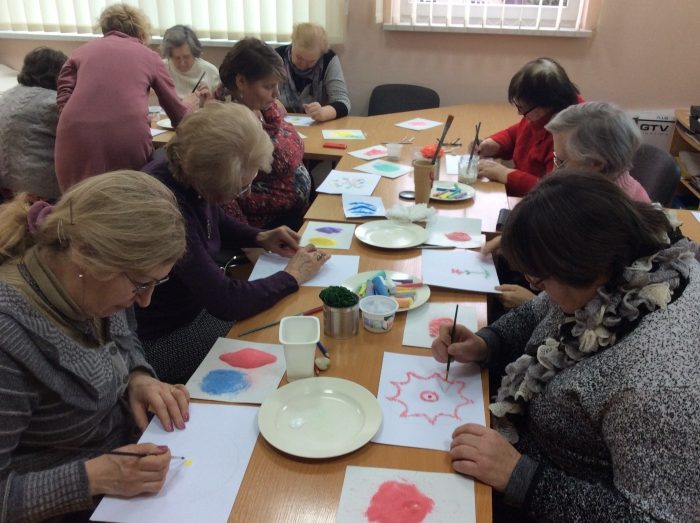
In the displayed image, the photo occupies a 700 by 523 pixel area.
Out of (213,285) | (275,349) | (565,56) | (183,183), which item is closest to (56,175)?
(183,183)

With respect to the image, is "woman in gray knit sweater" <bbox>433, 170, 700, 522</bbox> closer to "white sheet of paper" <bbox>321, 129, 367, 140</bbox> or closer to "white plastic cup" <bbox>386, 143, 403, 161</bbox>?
"white plastic cup" <bbox>386, 143, 403, 161</bbox>

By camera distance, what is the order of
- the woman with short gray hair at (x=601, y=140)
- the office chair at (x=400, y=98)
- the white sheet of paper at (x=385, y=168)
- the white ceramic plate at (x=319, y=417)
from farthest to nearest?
the office chair at (x=400, y=98), the white sheet of paper at (x=385, y=168), the woman with short gray hair at (x=601, y=140), the white ceramic plate at (x=319, y=417)

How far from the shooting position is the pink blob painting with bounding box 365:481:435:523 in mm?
943

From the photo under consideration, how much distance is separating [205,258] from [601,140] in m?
1.24

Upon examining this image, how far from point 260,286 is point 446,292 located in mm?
524

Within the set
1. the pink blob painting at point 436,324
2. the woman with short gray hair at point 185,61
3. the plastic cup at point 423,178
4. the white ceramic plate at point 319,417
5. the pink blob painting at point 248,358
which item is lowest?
the pink blob painting at point 436,324

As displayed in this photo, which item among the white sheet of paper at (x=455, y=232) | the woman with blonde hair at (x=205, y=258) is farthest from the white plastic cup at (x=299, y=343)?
the white sheet of paper at (x=455, y=232)

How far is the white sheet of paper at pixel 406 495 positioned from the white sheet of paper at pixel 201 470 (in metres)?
0.20

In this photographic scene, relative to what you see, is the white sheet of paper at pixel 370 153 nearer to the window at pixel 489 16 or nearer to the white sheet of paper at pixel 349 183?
the white sheet of paper at pixel 349 183

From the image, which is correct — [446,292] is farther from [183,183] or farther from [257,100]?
[257,100]

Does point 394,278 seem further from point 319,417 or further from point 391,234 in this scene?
point 319,417

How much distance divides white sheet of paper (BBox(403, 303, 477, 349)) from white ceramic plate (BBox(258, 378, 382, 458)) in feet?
0.87

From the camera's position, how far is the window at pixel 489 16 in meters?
3.87

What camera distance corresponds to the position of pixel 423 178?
2.15m
